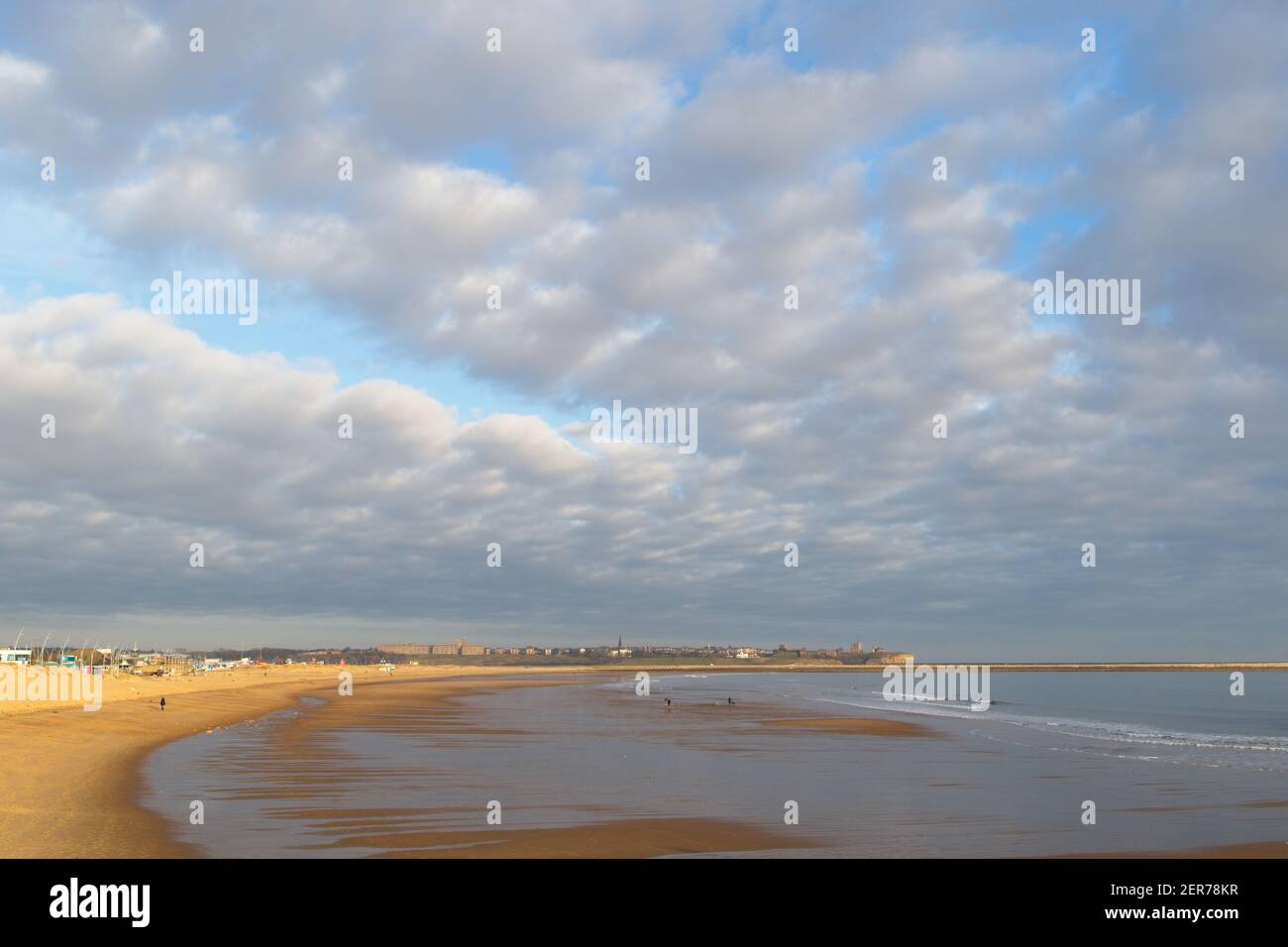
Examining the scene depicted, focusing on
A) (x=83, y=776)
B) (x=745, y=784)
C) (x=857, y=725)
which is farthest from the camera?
(x=857, y=725)

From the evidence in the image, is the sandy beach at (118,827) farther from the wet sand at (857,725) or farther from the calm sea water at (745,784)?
the wet sand at (857,725)

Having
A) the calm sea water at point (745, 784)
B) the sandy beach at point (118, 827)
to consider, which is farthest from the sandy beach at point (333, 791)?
the calm sea water at point (745, 784)

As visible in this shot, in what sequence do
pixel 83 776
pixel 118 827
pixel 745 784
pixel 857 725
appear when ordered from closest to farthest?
1. pixel 118 827
2. pixel 83 776
3. pixel 745 784
4. pixel 857 725

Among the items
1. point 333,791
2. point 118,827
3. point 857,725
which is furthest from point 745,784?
point 857,725

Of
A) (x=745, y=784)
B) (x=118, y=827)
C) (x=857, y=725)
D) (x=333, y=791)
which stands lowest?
(x=857, y=725)

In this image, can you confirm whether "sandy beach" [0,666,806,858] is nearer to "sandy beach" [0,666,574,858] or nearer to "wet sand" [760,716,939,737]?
"sandy beach" [0,666,574,858]

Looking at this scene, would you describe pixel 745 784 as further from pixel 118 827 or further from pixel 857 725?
pixel 857 725

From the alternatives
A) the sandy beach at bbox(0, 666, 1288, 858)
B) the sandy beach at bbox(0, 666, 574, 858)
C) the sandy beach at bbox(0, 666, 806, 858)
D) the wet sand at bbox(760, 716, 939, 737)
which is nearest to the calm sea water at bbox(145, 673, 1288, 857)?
the sandy beach at bbox(0, 666, 1288, 858)
